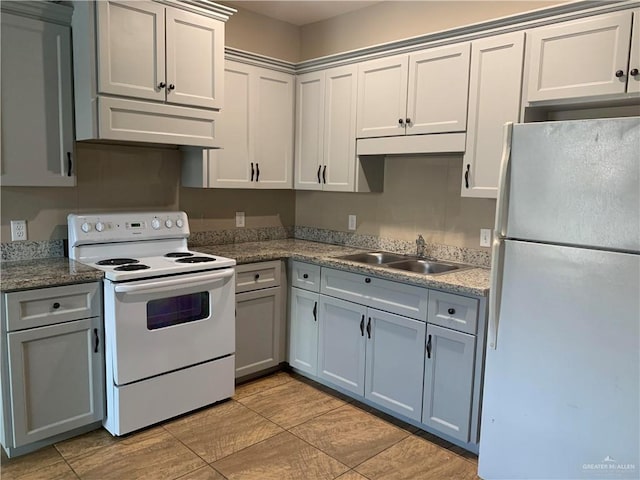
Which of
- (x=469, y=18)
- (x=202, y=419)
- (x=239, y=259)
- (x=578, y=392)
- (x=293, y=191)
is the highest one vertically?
(x=469, y=18)

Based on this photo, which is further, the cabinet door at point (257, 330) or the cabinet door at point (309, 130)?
the cabinet door at point (309, 130)

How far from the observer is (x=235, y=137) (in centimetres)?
343

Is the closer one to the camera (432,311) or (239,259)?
(432,311)

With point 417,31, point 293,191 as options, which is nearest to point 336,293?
point 293,191

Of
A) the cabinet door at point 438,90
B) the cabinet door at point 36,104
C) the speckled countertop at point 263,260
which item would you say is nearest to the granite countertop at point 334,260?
the speckled countertop at point 263,260

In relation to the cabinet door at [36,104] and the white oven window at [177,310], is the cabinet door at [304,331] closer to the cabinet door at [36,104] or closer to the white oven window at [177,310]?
the white oven window at [177,310]

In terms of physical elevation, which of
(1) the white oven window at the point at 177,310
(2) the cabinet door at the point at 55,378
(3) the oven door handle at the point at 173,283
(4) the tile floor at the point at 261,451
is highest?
(3) the oven door handle at the point at 173,283

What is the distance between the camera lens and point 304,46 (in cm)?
403

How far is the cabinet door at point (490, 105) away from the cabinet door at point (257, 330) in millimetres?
1486

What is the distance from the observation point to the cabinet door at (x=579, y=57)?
2.17 meters

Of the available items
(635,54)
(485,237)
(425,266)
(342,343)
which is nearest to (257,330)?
(342,343)

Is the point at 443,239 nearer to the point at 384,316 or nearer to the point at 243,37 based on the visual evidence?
the point at 384,316

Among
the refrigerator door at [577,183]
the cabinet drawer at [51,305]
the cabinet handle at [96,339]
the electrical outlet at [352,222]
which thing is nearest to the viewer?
the refrigerator door at [577,183]

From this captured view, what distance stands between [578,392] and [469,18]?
227 centimetres
